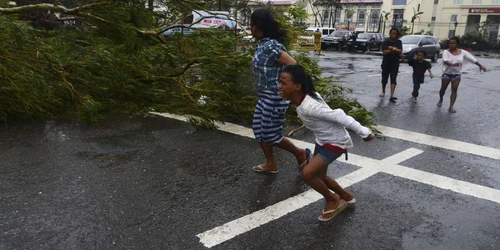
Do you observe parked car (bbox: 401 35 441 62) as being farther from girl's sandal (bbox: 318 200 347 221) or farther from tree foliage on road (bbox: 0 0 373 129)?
girl's sandal (bbox: 318 200 347 221)

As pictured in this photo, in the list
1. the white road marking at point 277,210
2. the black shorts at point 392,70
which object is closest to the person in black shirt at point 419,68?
the black shorts at point 392,70

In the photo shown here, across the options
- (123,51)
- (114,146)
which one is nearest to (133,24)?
(123,51)

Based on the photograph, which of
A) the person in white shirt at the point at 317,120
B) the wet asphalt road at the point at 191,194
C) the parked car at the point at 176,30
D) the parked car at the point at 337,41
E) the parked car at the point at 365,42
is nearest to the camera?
the wet asphalt road at the point at 191,194

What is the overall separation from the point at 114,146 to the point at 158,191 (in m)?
1.63

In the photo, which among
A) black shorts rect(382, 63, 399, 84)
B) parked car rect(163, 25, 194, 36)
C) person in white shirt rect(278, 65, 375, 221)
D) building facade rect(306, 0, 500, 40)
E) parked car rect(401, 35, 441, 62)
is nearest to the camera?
person in white shirt rect(278, 65, 375, 221)

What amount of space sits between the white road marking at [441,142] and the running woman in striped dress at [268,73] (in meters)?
2.53

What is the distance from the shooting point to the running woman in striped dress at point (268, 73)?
396 centimetres

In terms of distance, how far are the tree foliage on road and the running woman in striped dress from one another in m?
2.19

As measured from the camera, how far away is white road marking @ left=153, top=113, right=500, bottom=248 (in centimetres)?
329

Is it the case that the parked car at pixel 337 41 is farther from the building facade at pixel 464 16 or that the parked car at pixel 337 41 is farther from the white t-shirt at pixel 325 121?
the building facade at pixel 464 16

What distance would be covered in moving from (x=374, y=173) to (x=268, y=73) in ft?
5.50

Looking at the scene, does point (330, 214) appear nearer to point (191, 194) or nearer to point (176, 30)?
point (191, 194)

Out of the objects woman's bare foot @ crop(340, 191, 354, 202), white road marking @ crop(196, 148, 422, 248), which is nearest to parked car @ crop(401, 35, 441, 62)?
white road marking @ crop(196, 148, 422, 248)

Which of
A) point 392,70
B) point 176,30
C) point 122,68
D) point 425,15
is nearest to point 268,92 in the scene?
point 122,68
